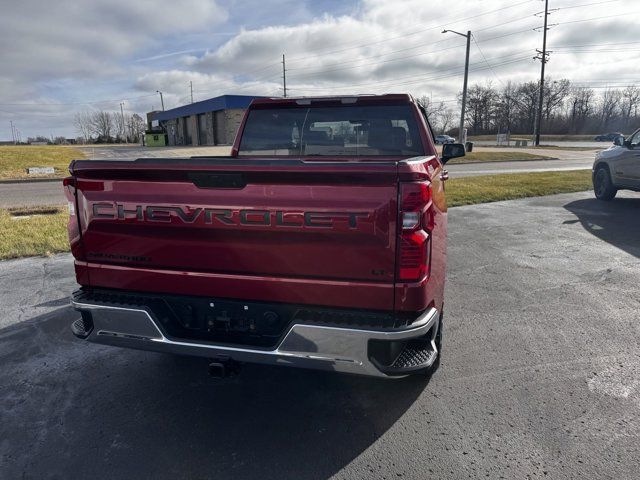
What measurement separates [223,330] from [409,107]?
2.61 m

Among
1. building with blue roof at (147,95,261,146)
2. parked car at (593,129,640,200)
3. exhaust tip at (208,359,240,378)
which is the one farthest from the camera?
building with blue roof at (147,95,261,146)

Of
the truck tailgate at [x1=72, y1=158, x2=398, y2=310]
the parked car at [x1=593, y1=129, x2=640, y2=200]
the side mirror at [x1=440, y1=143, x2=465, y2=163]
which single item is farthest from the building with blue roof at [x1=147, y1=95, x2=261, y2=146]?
the truck tailgate at [x1=72, y1=158, x2=398, y2=310]

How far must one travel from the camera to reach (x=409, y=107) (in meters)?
4.11

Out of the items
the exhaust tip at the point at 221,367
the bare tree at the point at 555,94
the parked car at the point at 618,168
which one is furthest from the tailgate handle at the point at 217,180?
the bare tree at the point at 555,94

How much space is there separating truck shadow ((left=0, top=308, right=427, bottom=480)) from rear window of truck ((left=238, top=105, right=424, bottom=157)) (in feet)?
6.58

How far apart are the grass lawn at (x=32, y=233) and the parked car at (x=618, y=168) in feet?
38.5

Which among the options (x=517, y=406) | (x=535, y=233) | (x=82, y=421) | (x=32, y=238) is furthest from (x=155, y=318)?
(x=535, y=233)

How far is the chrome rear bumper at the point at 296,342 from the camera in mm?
2408

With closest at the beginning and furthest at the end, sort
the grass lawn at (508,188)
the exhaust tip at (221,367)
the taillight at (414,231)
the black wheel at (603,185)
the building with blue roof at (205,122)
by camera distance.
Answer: the taillight at (414,231)
the exhaust tip at (221,367)
the black wheel at (603,185)
the grass lawn at (508,188)
the building with blue roof at (205,122)

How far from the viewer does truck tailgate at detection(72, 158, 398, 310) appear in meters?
2.35

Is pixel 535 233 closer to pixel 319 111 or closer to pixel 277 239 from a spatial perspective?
pixel 319 111

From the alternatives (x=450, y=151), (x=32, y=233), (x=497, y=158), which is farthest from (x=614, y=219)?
(x=497, y=158)

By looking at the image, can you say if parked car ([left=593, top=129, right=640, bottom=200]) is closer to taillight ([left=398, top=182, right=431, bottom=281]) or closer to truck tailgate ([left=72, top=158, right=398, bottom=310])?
taillight ([left=398, top=182, right=431, bottom=281])

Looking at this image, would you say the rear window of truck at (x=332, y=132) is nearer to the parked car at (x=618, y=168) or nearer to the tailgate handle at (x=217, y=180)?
the tailgate handle at (x=217, y=180)
